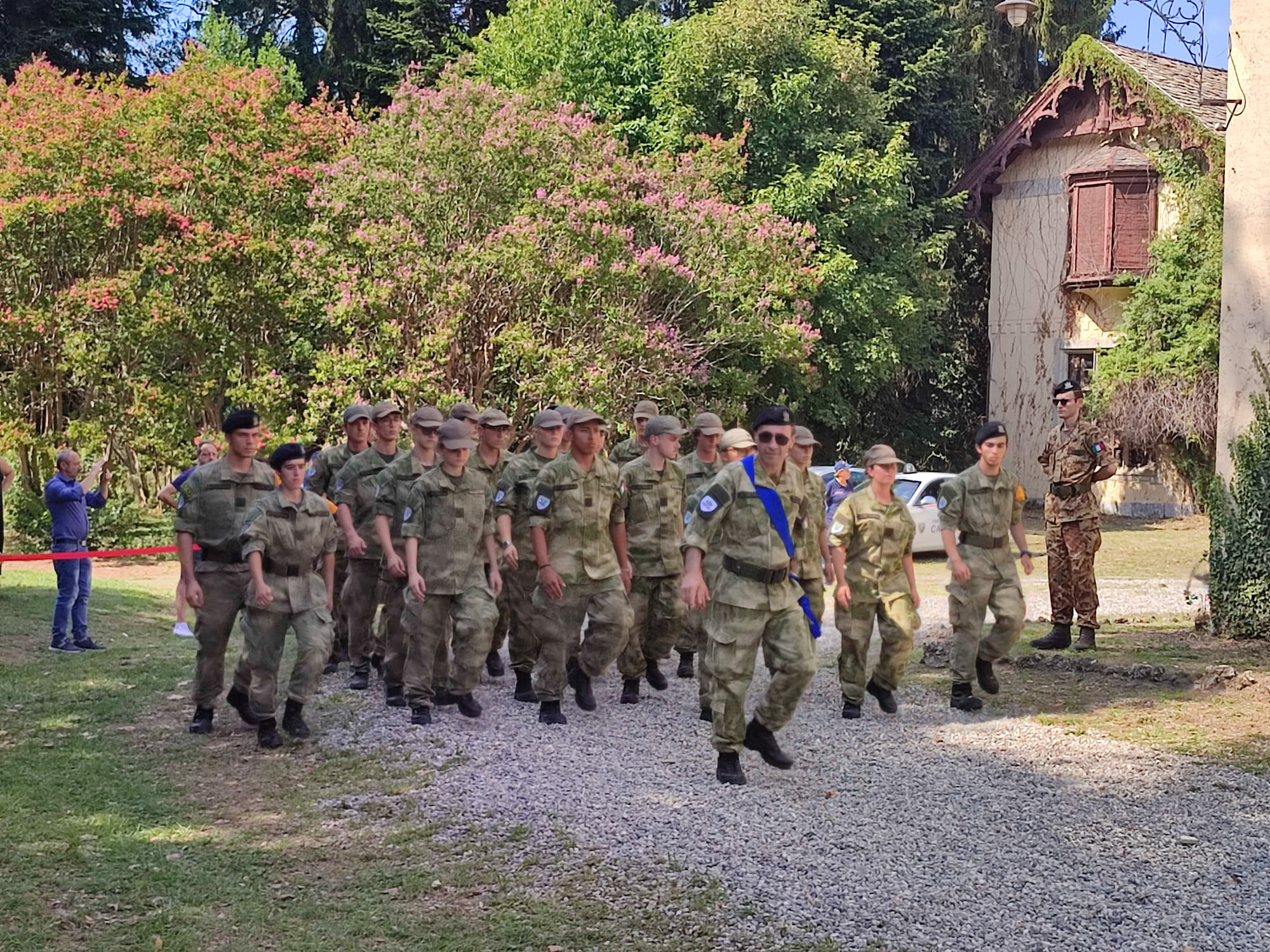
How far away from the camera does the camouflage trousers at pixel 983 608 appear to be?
31.2 feet

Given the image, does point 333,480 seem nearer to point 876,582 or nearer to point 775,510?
point 876,582

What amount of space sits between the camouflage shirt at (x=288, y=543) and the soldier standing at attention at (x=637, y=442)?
8.96 ft

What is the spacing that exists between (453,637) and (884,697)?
2814mm

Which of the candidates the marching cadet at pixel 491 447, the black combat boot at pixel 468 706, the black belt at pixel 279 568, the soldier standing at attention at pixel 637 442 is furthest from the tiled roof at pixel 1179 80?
the black belt at pixel 279 568

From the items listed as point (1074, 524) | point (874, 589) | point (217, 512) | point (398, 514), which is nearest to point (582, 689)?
point (398, 514)

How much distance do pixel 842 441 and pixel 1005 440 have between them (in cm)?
→ 2201

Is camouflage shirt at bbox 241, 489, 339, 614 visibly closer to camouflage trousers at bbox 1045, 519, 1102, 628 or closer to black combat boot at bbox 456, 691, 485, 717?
black combat boot at bbox 456, 691, 485, 717

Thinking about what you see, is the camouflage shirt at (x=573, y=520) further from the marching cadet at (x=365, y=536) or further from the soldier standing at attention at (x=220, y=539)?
the soldier standing at attention at (x=220, y=539)

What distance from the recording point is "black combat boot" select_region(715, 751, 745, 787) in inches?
296

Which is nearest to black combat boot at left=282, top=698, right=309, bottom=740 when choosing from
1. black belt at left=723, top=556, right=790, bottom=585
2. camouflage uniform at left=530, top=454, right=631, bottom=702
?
camouflage uniform at left=530, top=454, right=631, bottom=702

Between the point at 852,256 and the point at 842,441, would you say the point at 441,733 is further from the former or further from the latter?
the point at 842,441

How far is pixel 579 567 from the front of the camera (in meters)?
9.43

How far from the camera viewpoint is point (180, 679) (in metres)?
11.0

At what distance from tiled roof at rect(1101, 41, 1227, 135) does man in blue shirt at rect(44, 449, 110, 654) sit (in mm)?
21330
